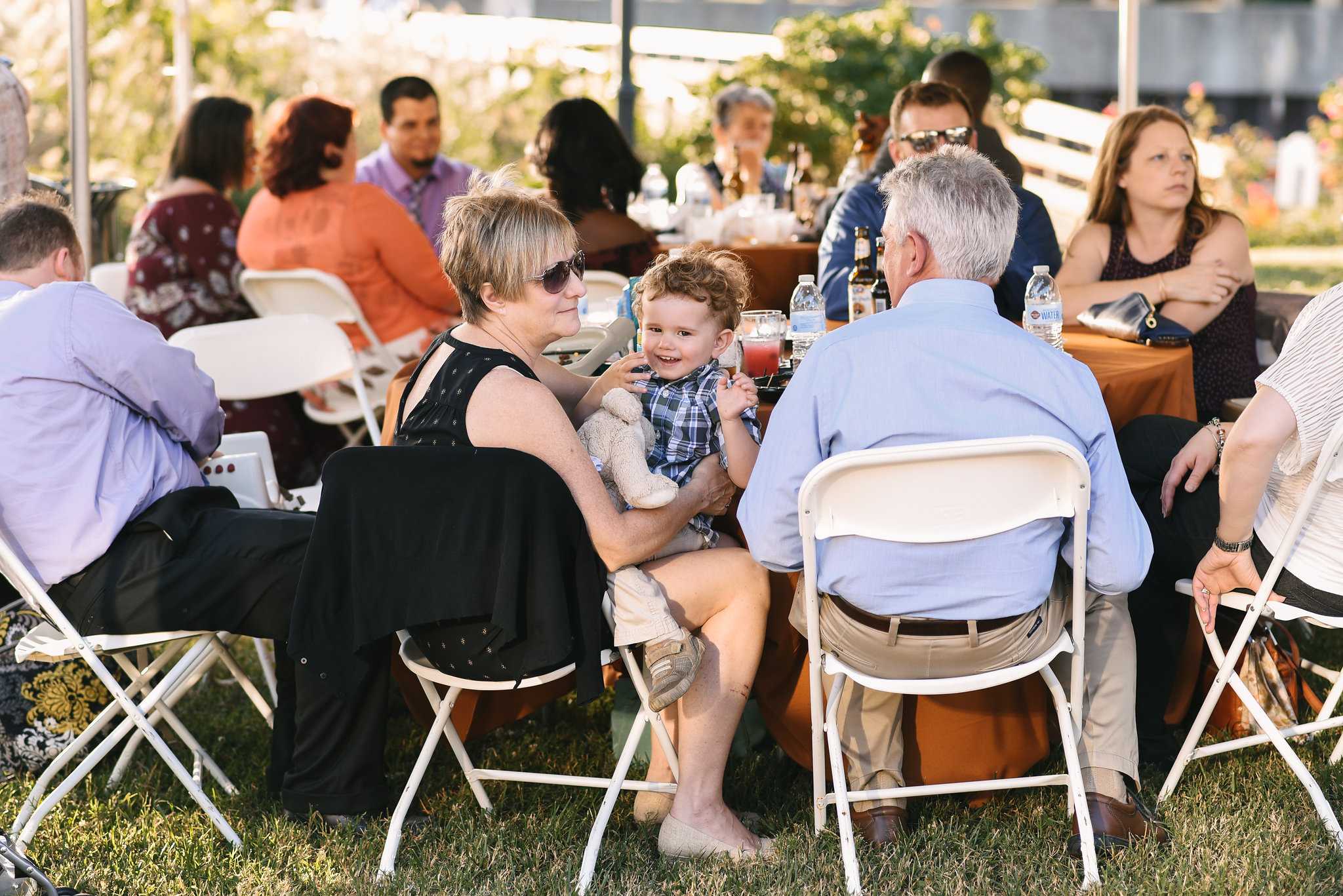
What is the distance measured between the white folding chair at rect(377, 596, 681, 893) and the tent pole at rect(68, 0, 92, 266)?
241cm

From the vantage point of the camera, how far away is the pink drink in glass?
3.16 metres

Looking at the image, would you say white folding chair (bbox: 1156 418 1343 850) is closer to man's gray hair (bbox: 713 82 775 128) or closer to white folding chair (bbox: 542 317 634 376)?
white folding chair (bbox: 542 317 634 376)

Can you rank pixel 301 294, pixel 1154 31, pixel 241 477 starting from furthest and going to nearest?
pixel 1154 31, pixel 301 294, pixel 241 477

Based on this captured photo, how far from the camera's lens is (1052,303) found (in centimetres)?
335

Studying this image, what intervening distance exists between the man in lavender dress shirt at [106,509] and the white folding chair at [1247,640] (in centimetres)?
197

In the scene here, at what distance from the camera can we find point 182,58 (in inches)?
260

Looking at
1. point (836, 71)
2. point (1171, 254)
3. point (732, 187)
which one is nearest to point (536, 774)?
point (1171, 254)

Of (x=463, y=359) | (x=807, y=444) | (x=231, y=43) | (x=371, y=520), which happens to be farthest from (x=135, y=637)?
(x=231, y=43)

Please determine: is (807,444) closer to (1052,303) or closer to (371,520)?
(371,520)

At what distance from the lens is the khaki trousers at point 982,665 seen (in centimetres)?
237

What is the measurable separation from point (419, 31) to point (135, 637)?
10.3m

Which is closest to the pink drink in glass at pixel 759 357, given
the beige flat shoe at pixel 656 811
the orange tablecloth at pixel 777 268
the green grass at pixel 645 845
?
the green grass at pixel 645 845

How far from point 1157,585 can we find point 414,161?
175 inches

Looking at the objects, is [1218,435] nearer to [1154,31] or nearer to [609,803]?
[609,803]
